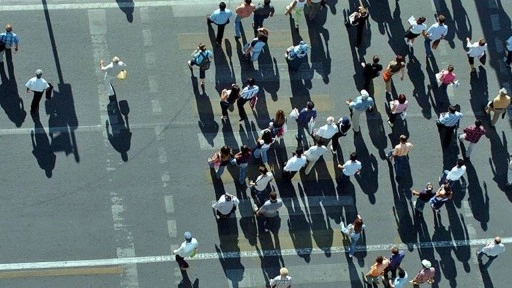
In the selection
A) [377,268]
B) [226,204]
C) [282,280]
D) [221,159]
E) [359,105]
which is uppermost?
[359,105]

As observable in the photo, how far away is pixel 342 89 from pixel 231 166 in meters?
4.56

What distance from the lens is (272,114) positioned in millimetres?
34312

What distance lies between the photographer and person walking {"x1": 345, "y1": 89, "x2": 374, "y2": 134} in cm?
3331

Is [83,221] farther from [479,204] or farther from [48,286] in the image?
[479,204]

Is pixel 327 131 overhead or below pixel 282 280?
overhead

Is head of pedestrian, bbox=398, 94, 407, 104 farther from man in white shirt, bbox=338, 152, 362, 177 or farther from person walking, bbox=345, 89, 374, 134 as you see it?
man in white shirt, bbox=338, 152, 362, 177

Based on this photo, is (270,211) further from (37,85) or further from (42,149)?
(37,85)

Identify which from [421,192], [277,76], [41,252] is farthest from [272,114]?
[41,252]

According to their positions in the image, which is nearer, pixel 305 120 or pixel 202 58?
pixel 305 120

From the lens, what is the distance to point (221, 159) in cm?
3212

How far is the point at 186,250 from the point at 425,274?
21.3 ft

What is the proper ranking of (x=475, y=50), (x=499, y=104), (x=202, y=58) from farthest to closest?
(x=475, y=50) → (x=499, y=104) → (x=202, y=58)

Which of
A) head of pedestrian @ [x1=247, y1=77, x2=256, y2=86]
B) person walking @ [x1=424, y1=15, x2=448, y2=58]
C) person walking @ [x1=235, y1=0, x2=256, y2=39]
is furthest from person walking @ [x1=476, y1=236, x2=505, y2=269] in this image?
person walking @ [x1=235, y1=0, x2=256, y2=39]

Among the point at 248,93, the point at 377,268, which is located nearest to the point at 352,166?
the point at 377,268
